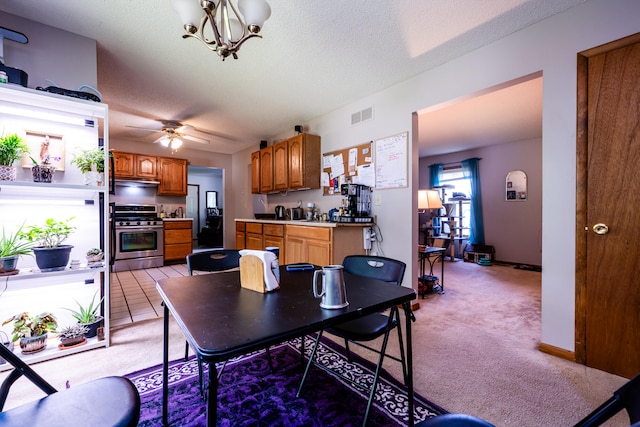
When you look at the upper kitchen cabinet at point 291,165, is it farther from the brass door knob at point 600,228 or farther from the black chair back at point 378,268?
the brass door knob at point 600,228

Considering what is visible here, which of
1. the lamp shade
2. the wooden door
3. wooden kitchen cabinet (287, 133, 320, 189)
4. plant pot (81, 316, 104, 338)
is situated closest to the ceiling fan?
wooden kitchen cabinet (287, 133, 320, 189)

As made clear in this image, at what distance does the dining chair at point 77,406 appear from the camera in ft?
2.75

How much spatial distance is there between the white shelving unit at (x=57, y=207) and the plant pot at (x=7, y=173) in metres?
0.05

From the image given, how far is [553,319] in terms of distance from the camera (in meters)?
2.19

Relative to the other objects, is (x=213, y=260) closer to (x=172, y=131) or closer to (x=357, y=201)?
(x=357, y=201)

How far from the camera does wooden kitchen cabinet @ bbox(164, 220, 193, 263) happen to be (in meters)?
5.85

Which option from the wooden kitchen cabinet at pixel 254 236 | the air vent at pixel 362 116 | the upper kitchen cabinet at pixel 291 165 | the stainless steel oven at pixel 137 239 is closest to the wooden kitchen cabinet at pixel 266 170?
the upper kitchen cabinet at pixel 291 165

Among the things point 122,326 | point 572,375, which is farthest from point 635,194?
point 122,326

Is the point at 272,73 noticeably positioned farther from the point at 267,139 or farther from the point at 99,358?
the point at 99,358

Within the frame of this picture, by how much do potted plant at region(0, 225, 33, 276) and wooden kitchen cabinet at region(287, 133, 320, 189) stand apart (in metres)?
3.02

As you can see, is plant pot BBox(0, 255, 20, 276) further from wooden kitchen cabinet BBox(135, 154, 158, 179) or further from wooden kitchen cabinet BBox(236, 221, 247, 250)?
wooden kitchen cabinet BBox(135, 154, 158, 179)

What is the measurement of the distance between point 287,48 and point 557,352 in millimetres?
3399

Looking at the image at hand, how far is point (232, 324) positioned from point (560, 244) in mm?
2480

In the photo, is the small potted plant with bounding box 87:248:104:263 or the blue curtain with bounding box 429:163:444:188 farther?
the blue curtain with bounding box 429:163:444:188
